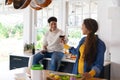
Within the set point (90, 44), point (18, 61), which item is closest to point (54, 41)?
point (18, 61)

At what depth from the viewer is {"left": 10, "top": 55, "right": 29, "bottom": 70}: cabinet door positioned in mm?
4516

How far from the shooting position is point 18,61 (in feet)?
15.1

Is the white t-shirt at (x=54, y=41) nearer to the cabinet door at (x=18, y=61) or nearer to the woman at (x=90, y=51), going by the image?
the cabinet door at (x=18, y=61)

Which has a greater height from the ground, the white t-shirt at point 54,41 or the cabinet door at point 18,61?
the white t-shirt at point 54,41

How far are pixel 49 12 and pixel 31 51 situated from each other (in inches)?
35.0

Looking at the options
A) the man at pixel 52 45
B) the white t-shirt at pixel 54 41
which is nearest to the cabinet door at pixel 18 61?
the man at pixel 52 45

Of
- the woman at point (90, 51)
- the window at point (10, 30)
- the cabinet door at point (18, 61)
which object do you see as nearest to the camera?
the woman at point (90, 51)

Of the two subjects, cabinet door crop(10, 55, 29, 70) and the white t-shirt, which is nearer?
the white t-shirt

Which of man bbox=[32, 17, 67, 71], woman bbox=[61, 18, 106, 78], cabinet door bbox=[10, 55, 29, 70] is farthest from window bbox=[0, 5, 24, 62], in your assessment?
woman bbox=[61, 18, 106, 78]

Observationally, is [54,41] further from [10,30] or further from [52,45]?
[10,30]

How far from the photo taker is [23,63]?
455cm

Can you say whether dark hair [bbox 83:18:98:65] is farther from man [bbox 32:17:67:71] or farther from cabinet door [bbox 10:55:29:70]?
cabinet door [bbox 10:55:29:70]

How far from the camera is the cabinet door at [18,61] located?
4.52 metres

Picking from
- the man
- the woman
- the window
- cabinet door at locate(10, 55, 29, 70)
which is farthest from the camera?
the window
